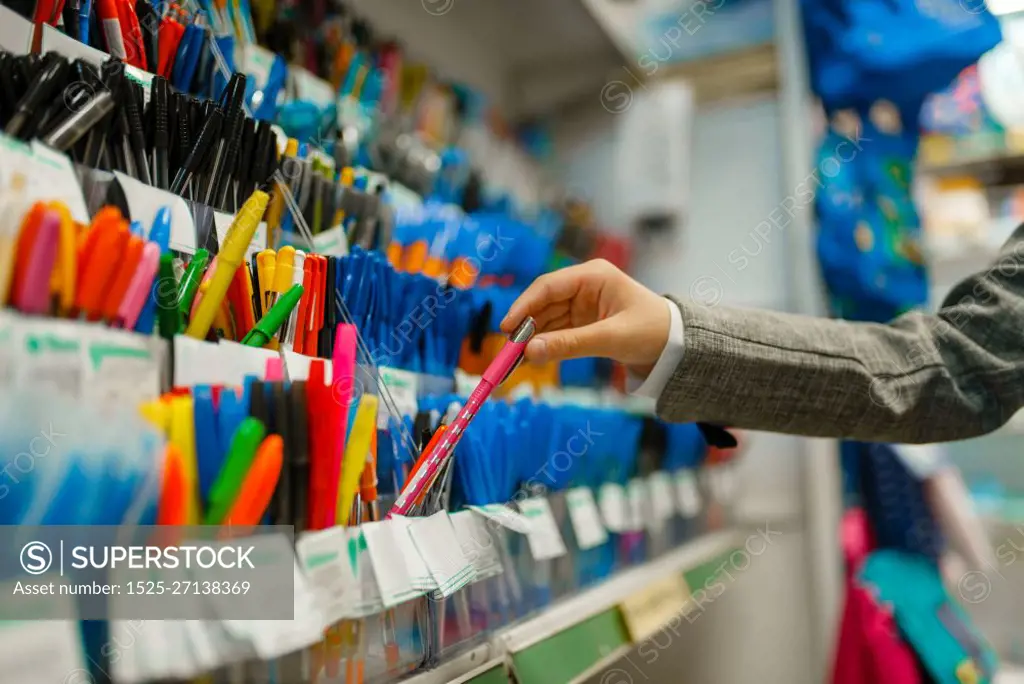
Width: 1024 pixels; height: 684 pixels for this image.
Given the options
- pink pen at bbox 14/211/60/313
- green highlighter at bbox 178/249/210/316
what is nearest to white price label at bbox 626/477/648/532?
green highlighter at bbox 178/249/210/316

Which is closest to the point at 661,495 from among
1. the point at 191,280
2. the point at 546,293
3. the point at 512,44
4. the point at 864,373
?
the point at 864,373

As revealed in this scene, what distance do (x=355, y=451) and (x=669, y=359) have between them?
0.36 m

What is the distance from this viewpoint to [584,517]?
2.80 ft

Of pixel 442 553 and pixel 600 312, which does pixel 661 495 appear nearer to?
pixel 600 312

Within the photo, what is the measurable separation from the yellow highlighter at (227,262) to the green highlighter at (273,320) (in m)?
0.03

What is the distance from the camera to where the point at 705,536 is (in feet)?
4.67

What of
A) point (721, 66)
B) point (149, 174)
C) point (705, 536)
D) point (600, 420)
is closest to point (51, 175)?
point (149, 174)

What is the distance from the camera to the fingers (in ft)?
2.26

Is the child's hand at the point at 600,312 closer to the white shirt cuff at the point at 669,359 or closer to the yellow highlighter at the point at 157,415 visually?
the white shirt cuff at the point at 669,359

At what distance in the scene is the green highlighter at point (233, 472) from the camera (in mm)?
419

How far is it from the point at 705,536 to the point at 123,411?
120 cm

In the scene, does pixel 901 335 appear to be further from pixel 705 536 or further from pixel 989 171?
pixel 989 171

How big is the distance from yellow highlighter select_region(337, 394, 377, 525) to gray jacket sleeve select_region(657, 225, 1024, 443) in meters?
0.36

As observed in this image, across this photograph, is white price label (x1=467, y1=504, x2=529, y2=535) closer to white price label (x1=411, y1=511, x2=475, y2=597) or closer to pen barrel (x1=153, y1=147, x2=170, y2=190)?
white price label (x1=411, y1=511, x2=475, y2=597)
